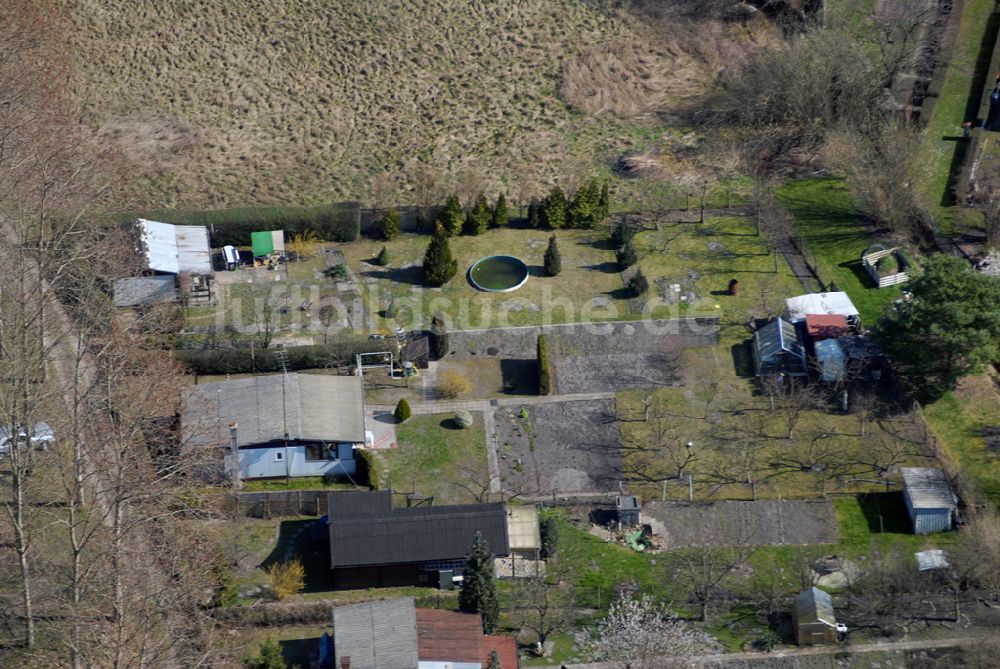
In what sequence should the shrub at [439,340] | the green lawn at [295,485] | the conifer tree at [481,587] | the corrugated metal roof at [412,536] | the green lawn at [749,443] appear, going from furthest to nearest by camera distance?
the shrub at [439,340], the green lawn at [749,443], the green lawn at [295,485], the corrugated metal roof at [412,536], the conifer tree at [481,587]

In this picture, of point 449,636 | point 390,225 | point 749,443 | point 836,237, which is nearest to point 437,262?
point 390,225

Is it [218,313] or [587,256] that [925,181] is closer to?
[587,256]

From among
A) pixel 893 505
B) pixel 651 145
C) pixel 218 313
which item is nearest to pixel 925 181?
pixel 651 145

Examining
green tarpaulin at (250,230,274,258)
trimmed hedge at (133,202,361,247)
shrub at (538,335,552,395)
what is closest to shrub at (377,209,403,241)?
trimmed hedge at (133,202,361,247)

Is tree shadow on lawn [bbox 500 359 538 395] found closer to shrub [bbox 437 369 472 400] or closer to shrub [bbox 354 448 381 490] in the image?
shrub [bbox 437 369 472 400]

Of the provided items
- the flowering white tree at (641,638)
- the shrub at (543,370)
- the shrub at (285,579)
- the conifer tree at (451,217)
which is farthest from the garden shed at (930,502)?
the conifer tree at (451,217)

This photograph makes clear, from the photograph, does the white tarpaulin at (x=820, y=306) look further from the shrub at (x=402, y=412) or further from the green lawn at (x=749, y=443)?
the shrub at (x=402, y=412)
